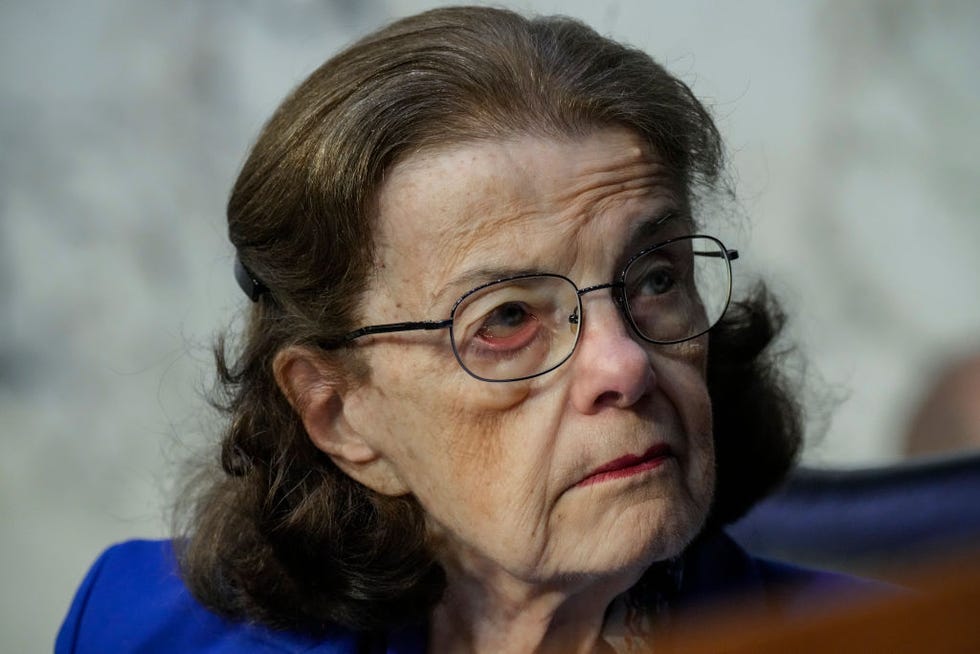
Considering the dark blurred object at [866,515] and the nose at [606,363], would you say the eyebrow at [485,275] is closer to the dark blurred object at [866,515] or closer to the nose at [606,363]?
the nose at [606,363]

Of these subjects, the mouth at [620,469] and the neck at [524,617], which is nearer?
the mouth at [620,469]

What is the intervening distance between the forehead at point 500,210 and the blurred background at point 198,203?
7.35 ft

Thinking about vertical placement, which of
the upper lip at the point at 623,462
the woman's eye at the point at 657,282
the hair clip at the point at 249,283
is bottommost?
the upper lip at the point at 623,462

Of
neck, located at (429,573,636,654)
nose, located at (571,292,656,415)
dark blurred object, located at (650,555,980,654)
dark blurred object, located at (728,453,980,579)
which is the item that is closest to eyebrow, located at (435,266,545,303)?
nose, located at (571,292,656,415)

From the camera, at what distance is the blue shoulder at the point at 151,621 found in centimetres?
250

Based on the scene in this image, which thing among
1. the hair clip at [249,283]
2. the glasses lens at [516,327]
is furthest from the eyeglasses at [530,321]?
the hair clip at [249,283]

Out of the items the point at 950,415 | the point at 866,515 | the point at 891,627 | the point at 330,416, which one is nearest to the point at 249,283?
the point at 330,416

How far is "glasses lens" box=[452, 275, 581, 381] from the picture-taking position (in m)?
2.07

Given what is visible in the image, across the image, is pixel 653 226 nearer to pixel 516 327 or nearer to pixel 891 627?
pixel 516 327

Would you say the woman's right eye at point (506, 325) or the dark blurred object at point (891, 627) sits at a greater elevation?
the dark blurred object at point (891, 627)

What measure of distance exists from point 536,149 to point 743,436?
105 centimetres

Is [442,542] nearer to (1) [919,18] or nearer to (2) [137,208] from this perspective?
(2) [137,208]

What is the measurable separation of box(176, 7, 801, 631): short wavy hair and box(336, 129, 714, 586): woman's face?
79mm

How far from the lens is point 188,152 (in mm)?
4297
